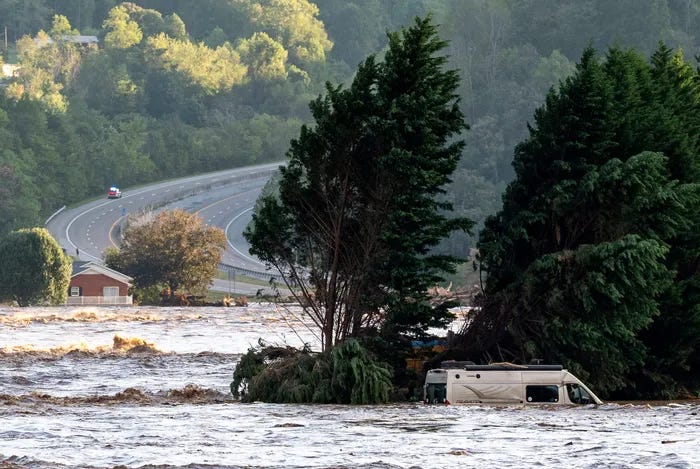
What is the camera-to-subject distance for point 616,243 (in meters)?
50.2

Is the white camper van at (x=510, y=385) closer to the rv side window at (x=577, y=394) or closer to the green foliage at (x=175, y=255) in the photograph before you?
the rv side window at (x=577, y=394)

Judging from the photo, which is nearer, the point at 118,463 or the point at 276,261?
the point at 118,463

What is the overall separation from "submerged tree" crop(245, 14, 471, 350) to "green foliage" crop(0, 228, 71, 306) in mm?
100200

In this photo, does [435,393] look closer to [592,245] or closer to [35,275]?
[592,245]

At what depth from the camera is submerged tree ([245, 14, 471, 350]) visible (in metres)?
51.1

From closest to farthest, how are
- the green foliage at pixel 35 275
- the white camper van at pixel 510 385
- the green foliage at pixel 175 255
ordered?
the white camper van at pixel 510 385, the green foliage at pixel 35 275, the green foliage at pixel 175 255

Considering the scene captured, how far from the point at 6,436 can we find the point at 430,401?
466 inches

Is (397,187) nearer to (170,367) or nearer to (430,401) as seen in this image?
(430,401)

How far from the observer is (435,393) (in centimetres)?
4725

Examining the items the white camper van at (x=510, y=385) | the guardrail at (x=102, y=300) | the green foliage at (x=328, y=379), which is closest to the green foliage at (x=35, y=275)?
the guardrail at (x=102, y=300)

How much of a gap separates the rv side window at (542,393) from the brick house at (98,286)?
10663cm

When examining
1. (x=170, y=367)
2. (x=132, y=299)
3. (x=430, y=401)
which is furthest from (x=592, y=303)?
(x=132, y=299)

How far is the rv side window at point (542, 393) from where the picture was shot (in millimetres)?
46031

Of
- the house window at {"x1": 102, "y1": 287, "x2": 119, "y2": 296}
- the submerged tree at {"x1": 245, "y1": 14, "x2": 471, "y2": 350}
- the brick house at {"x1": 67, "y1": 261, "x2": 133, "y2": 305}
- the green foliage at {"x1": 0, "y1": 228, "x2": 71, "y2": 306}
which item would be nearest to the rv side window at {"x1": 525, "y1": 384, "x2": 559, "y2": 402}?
the submerged tree at {"x1": 245, "y1": 14, "x2": 471, "y2": 350}
